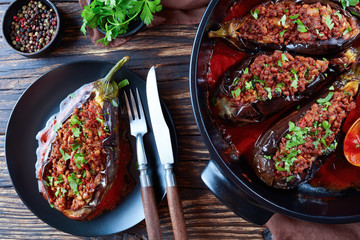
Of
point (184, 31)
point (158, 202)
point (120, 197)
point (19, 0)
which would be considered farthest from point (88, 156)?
point (19, 0)

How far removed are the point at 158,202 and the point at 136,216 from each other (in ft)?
0.63

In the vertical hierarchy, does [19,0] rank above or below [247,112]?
above

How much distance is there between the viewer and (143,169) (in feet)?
7.88

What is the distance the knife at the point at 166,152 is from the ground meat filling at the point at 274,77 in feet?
1.71

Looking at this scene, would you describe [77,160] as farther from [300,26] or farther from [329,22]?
[329,22]

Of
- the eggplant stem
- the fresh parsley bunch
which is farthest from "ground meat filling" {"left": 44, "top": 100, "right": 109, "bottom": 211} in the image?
the fresh parsley bunch

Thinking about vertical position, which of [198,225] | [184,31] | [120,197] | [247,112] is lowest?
[198,225]

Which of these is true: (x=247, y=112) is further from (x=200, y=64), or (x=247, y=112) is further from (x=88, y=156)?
(x=88, y=156)

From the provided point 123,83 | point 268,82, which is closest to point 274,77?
point 268,82

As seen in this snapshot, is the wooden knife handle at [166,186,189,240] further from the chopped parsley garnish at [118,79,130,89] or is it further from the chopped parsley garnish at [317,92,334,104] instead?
the chopped parsley garnish at [317,92,334,104]

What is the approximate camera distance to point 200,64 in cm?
223

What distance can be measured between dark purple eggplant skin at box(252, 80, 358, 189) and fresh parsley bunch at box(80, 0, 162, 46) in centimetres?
112

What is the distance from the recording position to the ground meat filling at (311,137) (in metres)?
2.23

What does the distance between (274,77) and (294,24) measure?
38cm
